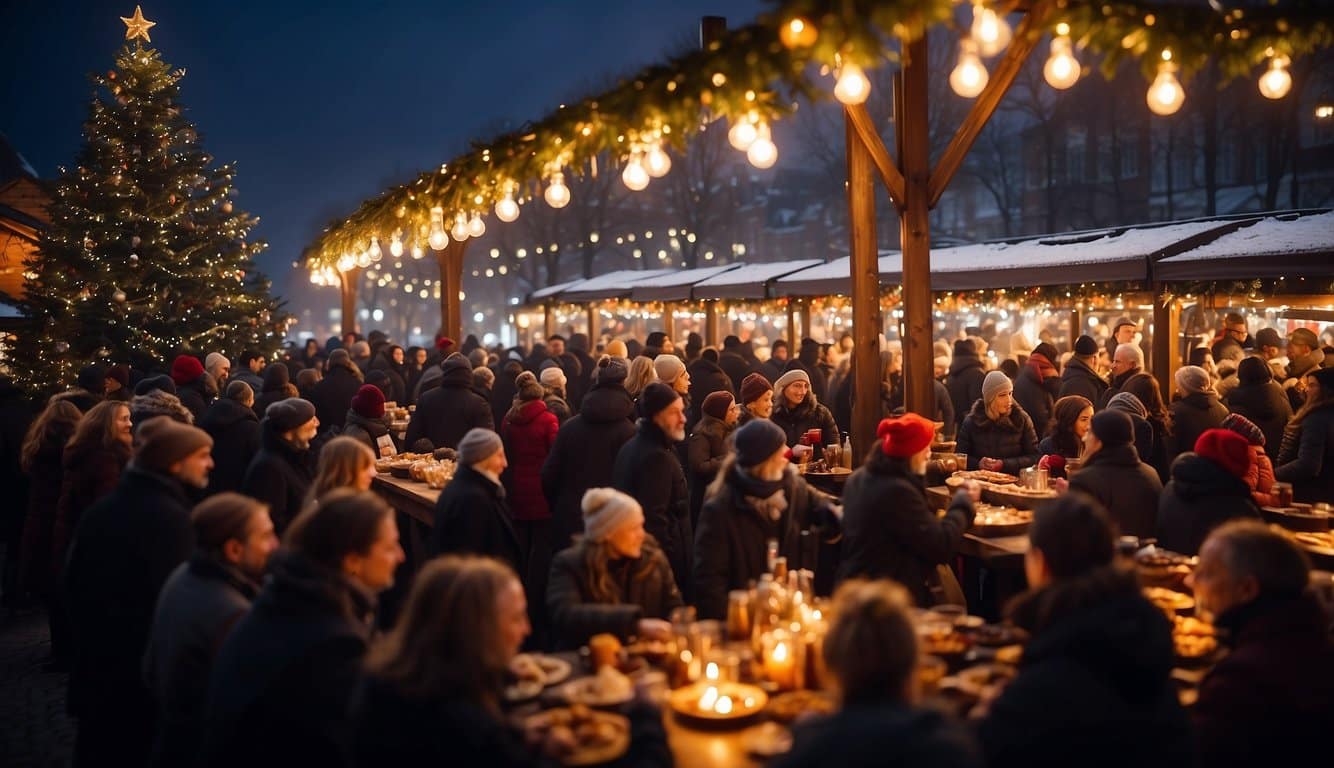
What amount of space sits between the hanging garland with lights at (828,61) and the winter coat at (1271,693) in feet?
8.68

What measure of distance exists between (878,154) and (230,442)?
539 cm

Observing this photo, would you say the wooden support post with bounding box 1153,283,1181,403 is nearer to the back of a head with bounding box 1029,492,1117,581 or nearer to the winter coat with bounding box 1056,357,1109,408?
the winter coat with bounding box 1056,357,1109,408

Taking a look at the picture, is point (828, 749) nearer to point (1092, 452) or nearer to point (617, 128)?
point (617, 128)

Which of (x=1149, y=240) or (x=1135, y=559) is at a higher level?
(x=1149, y=240)

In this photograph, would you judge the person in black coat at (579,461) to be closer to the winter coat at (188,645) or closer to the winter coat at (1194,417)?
the winter coat at (188,645)

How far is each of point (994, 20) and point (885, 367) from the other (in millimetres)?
6553

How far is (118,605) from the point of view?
5.07m

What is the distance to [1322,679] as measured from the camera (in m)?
3.60

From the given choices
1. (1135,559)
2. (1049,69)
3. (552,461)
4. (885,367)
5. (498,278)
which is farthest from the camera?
(498,278)

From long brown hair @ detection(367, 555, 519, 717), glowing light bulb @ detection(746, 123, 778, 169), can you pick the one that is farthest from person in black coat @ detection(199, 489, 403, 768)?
glowing light bulb @ detection(746, 123, 778, 169)

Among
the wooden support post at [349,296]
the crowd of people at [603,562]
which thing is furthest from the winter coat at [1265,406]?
the wooden support post at [349,296]

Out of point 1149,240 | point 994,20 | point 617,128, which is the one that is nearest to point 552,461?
point 617,128

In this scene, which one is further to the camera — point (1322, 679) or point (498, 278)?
point (498, 278)

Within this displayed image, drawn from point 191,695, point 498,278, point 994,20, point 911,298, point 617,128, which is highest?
point 498,278
